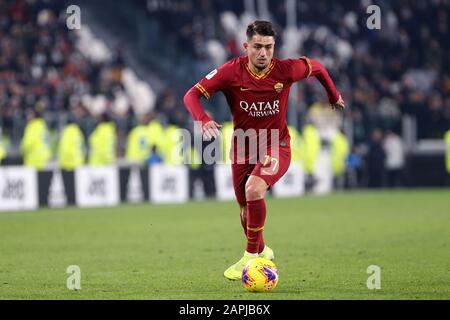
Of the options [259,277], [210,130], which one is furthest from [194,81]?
[259,277]

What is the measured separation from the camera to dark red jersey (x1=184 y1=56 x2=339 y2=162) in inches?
398

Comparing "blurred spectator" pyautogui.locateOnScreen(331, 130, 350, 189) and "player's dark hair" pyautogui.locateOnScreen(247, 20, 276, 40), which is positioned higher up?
"player's dark hair" pyautogui.locateOnScreen(247, 20, 276, 40)

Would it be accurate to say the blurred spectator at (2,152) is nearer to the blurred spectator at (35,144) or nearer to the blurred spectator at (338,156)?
the blurred spectator at (35,144)

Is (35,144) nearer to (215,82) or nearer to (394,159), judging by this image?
(394,159)

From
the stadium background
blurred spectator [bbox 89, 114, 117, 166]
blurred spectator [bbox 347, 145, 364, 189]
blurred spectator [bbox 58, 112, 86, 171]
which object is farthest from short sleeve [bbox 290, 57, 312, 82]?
blurred spectator [bbox 347, 145, 364, 189]

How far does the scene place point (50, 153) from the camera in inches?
1046

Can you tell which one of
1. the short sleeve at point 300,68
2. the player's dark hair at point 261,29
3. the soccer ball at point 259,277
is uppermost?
the player's dark hair at point 261,29

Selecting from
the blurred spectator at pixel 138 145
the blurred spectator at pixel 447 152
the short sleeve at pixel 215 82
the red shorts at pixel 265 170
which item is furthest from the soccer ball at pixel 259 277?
the blurred spectator at pixel 447 152

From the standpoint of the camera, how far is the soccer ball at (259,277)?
30.2 feet

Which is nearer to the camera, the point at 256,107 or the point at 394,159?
the point at 256,107

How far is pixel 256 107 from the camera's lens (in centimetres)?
1018

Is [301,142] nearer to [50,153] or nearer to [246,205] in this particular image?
[50,153]

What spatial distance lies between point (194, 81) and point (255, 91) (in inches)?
876

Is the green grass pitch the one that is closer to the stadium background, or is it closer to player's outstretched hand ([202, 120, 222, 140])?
player's outstretched hand ([202, 120, 222, 140])
